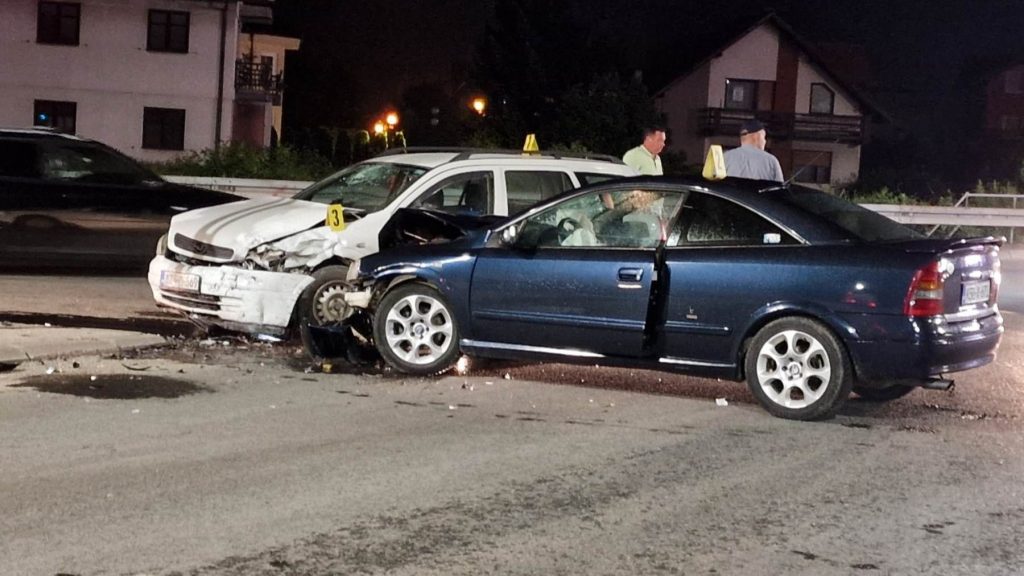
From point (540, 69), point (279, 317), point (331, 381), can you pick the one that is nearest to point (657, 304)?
point (331, 381)

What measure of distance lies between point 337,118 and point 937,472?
6916cm

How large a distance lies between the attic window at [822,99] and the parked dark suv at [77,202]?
45.9m

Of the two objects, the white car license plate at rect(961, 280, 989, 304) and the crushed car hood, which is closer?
the white car license plate at rect(961, 280, 989, 304)

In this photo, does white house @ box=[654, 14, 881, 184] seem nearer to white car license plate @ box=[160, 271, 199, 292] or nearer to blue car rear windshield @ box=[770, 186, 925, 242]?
white car license plate @ box=[160, 271, 199, 292]

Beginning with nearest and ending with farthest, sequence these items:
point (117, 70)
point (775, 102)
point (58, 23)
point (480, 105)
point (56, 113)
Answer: point (58, 23) → point (117, 70) → point (56, 113) → point (480, 105) → point (775, 102)

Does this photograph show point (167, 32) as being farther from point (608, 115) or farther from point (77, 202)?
point (77, 202)

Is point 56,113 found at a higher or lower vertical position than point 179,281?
higher

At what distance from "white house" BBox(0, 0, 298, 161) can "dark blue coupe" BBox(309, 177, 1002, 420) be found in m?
31.2

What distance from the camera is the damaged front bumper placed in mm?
10727

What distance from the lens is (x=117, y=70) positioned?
39906mm

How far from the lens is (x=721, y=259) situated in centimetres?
890

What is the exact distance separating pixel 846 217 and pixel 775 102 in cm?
4908

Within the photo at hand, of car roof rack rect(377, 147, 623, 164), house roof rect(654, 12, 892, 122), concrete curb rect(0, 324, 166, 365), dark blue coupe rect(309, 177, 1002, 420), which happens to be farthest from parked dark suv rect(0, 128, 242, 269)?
house roof rect(654, 12, 892, 122)

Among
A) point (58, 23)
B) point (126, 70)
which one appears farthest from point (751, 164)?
point (58, 23)
